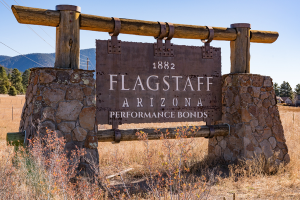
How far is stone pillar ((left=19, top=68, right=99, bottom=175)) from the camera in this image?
4.60 meters

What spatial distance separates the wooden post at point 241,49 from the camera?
6.47m

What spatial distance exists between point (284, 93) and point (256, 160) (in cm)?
7636

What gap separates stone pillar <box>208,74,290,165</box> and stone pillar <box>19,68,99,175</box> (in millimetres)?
3375

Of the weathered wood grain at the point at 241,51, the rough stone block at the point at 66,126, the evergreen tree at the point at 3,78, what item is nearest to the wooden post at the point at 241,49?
the weathered wood grain at the point at 241,51

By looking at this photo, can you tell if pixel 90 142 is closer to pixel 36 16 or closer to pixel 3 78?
pixel 36 16

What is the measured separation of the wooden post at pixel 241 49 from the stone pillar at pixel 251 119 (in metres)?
0.30

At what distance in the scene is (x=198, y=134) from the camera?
19.7 ft

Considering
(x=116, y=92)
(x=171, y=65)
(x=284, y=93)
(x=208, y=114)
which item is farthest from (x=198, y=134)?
(x=284, y=93)

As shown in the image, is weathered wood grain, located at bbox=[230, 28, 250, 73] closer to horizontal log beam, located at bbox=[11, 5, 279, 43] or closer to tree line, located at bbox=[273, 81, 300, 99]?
horizontal log beam, located at bbox=[11, 5, 279, 43]

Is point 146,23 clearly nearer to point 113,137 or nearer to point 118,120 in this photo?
point 118,120

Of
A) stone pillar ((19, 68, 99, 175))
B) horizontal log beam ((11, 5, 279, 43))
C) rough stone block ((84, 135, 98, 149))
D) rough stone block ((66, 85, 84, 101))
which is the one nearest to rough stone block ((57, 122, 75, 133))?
stone pillar ((19, 68, 99, 175))

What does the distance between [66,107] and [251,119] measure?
14.0ft

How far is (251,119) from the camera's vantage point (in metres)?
6.15

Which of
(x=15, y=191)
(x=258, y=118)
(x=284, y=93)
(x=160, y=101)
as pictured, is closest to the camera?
(x=15, y=191)
